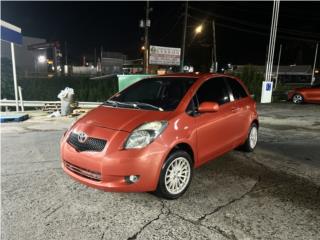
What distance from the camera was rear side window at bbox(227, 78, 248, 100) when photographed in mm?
5061

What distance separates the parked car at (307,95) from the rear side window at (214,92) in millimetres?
12944

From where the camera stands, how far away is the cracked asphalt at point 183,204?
114 inches

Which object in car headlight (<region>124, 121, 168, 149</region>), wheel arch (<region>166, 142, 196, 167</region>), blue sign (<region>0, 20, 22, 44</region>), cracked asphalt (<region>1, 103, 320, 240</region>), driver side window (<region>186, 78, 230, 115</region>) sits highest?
blue sign (<region>0, 20, 22, 44</region>)

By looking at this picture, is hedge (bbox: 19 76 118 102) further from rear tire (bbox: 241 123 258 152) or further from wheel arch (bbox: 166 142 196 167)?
wheel arch (bbox: 166 142 196 167)

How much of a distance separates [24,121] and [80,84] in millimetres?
7513

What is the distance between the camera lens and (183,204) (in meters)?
3.51

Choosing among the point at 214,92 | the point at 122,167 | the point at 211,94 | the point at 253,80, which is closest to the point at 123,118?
the point at 122,167

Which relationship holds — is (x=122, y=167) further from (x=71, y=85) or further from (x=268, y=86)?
(x=268, y=86)

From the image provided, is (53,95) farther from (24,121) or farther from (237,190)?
(237,190)

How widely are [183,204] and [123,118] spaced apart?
135 centimetres

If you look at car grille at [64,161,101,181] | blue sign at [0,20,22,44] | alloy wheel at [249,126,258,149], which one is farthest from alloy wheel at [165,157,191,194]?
blue sign at [0,20,22,44]

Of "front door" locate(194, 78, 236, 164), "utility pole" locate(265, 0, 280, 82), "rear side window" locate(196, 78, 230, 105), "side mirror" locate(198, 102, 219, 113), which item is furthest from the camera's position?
"utility pole" locate(265, 0, 280, 82)

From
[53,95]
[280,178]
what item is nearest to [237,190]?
[280,178]

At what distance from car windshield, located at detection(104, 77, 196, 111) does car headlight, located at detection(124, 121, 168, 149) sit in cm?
45
